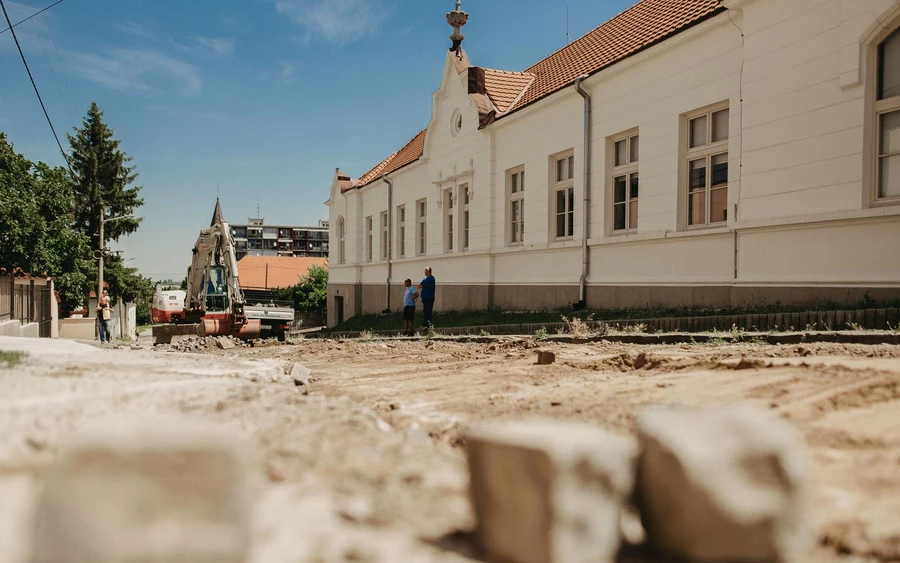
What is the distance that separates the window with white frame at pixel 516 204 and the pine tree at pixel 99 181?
43674 millimetres

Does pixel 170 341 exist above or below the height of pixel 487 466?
below

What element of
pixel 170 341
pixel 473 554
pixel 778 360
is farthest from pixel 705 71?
pixel 170 341

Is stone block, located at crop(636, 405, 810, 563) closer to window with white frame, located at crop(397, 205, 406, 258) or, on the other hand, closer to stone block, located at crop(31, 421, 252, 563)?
stone block, located at crop(31, 421, 252, 563)

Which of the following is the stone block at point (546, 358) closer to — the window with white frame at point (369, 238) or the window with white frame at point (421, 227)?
the window with white frame at point (421, 227)

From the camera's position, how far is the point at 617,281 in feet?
53.6

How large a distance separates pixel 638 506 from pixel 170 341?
787 inches

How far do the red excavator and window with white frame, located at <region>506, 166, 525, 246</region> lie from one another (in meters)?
8.32

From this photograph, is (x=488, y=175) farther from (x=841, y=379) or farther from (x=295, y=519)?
(x=295, y=519)

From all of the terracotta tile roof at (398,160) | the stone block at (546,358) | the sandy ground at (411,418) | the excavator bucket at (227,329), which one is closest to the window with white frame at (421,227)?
the terracotta tile roof at (398,160)

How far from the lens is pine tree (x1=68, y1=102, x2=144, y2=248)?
185ft

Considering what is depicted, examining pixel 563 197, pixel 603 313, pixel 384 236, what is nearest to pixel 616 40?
pixel 563 197

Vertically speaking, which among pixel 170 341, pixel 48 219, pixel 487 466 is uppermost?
pixel 48 219

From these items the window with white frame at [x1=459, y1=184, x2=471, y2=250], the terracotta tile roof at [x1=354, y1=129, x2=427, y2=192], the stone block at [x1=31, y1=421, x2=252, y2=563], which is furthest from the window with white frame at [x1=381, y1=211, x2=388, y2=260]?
the stone block at [x1=31, y1=421, x2=252, y2=563]

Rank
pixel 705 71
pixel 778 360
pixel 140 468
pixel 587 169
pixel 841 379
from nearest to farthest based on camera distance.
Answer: pixel 140 468 → pixel 841 379 → pixel 778 360 → pixel 705 71 → pixel 587 169
